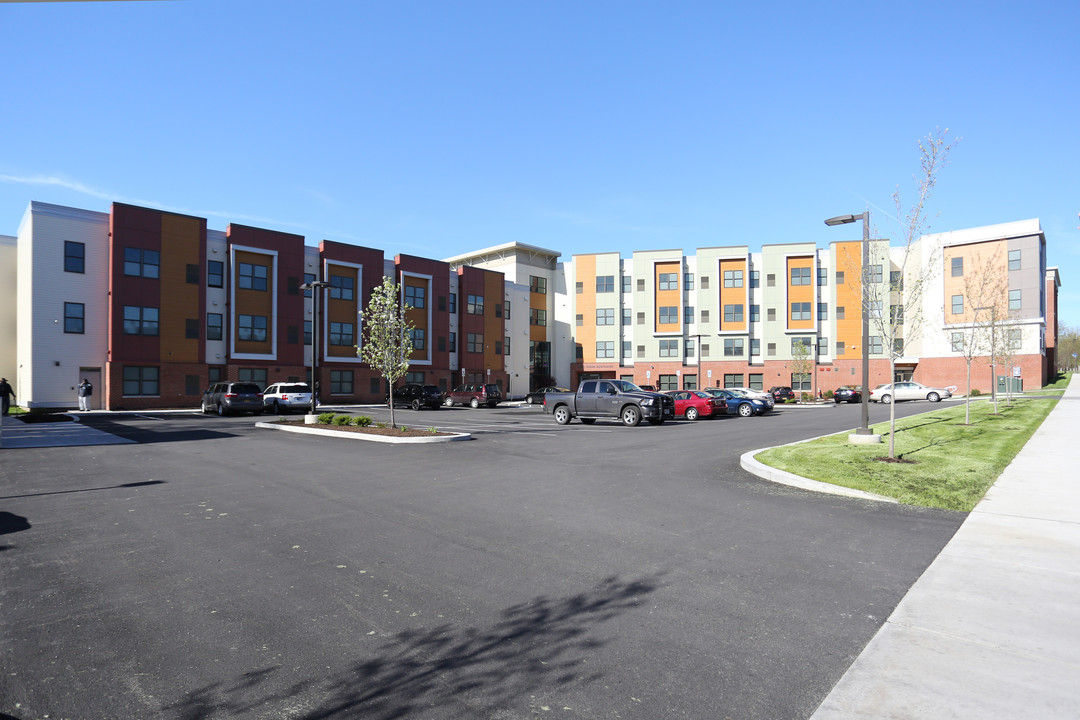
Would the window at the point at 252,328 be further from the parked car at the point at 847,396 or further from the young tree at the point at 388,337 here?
the parked car at the point at 847,396

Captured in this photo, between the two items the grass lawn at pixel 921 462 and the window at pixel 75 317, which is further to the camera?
the window at pixel 75 317

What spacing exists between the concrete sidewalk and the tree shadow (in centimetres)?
156

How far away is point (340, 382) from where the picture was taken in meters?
47.8

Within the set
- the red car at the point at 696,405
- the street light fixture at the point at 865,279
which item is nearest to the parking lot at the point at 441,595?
the street light fixture at the point at 865,279

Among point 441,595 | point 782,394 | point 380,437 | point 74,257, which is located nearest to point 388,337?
point 380,437

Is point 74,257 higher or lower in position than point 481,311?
higher

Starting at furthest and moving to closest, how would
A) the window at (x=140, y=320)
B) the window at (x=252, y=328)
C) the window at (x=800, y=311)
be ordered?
the window at (x=800, y=311) < the window at (x=252, y=328) < the window at (x=140, y=320)

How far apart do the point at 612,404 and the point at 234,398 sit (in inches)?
808

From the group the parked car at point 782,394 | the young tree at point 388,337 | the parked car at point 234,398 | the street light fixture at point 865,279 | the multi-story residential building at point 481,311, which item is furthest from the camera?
the parked car at point 782,394

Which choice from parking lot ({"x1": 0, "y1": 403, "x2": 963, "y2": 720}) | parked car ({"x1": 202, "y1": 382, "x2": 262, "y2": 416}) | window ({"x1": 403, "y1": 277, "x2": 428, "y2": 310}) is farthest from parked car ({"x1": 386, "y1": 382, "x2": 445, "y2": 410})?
parking lot ({"x1": 0, "y1": 403, "x2": 963, "y2": 720})

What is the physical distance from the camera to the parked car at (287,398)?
34684 millimetres

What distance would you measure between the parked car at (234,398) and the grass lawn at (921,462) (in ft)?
92.0

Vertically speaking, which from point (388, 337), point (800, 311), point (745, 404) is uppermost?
point (800, 311)

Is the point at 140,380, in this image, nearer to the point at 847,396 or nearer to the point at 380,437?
the point at 380,437
